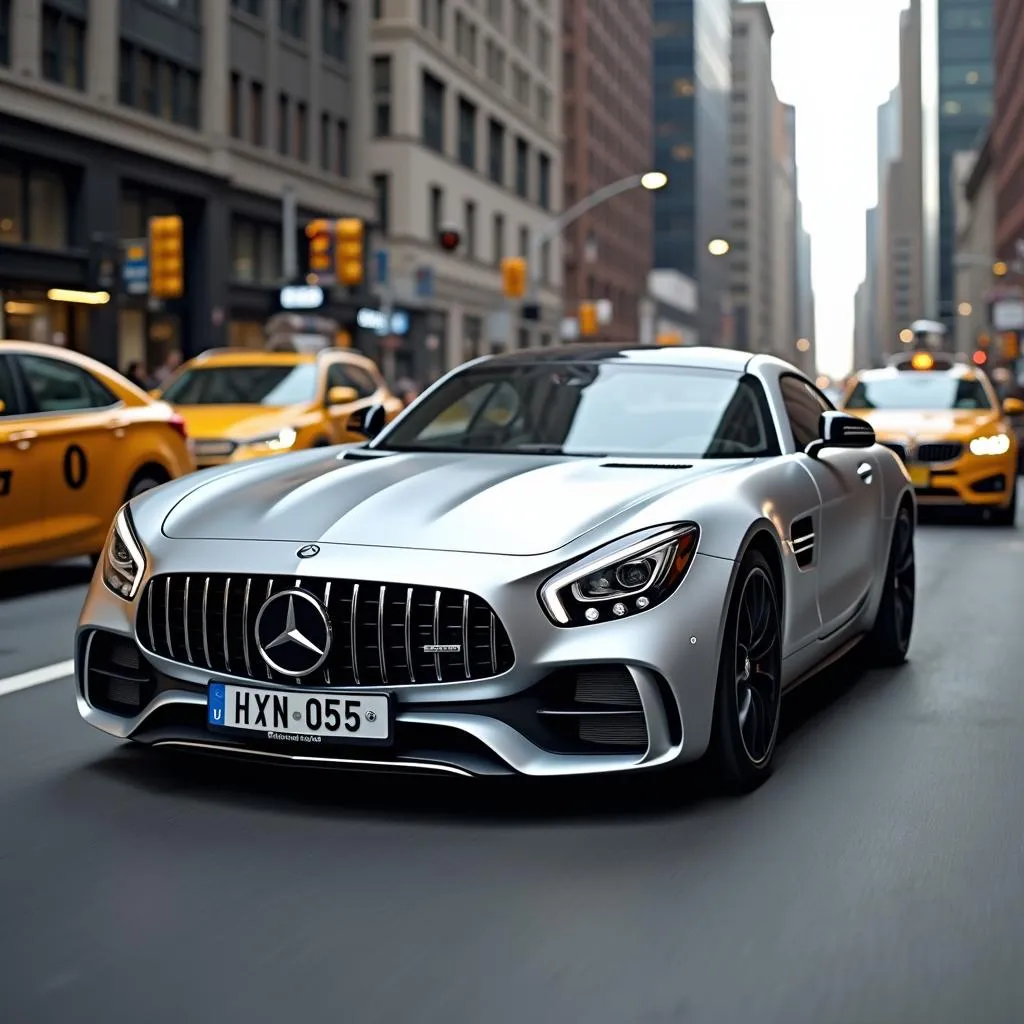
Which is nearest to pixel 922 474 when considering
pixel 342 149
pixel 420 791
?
pixel 420 791

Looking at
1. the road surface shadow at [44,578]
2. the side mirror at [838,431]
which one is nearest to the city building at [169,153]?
the road surface shadow at [44,578]

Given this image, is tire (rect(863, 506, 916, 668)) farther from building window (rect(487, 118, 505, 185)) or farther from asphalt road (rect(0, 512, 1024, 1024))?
building window (rect(487, 118, 505, 185))

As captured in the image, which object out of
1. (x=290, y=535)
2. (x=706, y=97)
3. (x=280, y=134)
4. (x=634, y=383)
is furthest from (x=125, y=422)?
(x=706, y=97)

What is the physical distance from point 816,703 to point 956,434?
9.63 m

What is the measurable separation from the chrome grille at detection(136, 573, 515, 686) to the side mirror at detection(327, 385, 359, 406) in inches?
455

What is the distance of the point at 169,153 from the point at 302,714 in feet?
110

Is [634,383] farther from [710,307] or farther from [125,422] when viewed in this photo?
[710,307]

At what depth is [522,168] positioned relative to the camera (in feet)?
220

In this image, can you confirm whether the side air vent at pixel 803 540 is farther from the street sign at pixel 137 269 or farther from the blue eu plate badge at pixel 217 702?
the street sign at pixel 137 269

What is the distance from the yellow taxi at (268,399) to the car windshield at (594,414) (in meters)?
8.91

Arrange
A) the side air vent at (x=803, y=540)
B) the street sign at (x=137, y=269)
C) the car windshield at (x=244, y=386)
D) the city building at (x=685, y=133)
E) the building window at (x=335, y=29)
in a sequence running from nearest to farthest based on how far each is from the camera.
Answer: the side air vent at (x=803, y=540)
the car windshield at (x=244, y=386)
the street sign at (x=137, y=269)
the building window at (x=335, y=29)
the city building at (x=685, y=133)

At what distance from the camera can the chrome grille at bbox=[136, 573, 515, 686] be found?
469 centimetres

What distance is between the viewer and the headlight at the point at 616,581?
4695 mm

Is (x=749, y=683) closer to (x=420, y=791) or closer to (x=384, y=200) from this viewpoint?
(x=420, y=791)
